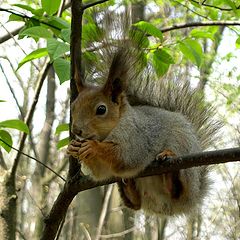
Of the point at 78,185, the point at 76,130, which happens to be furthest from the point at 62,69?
the point at 78,185

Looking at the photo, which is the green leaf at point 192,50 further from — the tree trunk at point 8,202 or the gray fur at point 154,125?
the tree trunk at point 8,202

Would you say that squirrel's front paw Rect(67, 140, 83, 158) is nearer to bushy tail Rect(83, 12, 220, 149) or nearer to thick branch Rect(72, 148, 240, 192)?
thick branch Rect(72, 148, 240, 192)

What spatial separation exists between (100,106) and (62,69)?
13.0 inches

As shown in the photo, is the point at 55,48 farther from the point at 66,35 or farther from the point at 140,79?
the point at 140,79

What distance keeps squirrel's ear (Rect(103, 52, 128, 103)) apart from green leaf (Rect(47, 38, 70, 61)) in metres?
0.29

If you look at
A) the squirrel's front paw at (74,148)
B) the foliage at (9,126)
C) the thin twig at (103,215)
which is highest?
the thin twig at (103,215)

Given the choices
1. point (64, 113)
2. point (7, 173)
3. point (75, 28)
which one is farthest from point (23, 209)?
point (75, 28)

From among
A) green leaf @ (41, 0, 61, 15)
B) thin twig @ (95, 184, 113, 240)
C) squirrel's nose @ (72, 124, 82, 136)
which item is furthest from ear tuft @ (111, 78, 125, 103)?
thin twig @ (95, 184, 113, 240)

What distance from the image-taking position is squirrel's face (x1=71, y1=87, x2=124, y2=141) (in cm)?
186

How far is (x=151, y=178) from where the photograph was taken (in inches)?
88.8

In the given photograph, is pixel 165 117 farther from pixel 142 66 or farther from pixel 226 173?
pixel 226 173

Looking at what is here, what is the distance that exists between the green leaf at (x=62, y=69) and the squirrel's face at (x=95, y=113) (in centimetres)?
22

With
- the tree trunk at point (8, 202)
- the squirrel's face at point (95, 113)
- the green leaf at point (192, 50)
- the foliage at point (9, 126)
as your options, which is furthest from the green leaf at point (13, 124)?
the green leaf at point (192, 50)

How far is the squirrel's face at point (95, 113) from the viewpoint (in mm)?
1859
